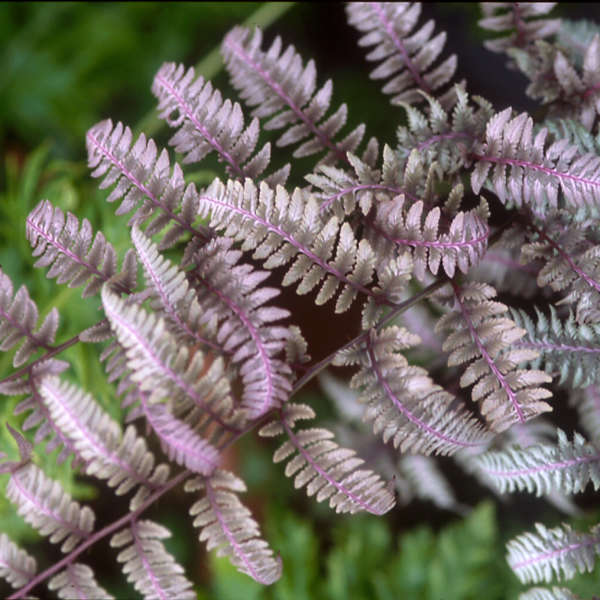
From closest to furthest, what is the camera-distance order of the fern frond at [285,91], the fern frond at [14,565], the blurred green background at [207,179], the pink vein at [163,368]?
the pink vein at [163,368] → the fern frond at [14,565] → the fern frond at [285,91] → the blurred green background at [207,179]

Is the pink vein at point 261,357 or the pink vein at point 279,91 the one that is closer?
the pink vein at point 261,357

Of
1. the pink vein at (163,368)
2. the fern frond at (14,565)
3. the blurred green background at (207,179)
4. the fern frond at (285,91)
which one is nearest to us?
the pink vein at (163,368)

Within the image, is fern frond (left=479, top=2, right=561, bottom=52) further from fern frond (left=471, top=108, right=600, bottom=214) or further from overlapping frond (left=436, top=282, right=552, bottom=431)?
overlapping frond (left=436, top=282, right=552, bottom=431)

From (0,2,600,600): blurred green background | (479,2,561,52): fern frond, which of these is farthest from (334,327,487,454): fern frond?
(0,2,600,600): blurred green background

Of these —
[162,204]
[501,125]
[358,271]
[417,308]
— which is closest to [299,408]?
[358,271]

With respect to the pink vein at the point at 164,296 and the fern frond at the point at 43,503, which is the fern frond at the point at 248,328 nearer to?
the pink vein at the point at 164,296

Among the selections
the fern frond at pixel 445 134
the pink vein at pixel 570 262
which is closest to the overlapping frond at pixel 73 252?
the fern frond at pixel 445 134
